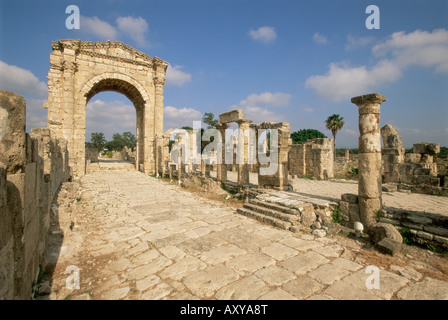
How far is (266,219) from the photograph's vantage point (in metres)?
5.68

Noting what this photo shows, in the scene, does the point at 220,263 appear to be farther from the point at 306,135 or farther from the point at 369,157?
the point at 306,135

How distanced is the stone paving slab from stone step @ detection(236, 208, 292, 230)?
191mm

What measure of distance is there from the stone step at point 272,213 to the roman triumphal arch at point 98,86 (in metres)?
11.2

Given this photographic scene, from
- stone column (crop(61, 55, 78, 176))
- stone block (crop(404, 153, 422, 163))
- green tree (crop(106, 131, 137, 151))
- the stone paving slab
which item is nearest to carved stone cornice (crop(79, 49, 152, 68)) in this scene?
stone column (crop(61, 55, 78, 176))

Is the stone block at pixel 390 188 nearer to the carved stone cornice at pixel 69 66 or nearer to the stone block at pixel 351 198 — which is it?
the stone block at pixel 351 198

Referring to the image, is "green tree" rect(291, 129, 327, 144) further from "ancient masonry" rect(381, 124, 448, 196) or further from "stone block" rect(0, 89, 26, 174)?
"stone block" rect(0, 89, 26, 174)

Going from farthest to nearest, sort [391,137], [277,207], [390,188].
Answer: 1. [391,137]
2. [390,188]
3. [277,207]

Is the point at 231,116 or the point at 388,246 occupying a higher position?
the point at 231,116

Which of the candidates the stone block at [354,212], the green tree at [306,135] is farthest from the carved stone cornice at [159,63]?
the green tree at [306,135]

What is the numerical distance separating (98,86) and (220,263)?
18.2 meters

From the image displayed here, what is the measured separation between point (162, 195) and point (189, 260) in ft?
18.8

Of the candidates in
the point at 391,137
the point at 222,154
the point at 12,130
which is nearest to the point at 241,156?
the point at 222,154
